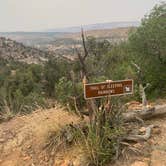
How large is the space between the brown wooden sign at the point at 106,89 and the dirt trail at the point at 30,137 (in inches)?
33.4

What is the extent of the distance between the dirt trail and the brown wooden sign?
85cm

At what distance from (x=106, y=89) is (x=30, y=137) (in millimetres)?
1648

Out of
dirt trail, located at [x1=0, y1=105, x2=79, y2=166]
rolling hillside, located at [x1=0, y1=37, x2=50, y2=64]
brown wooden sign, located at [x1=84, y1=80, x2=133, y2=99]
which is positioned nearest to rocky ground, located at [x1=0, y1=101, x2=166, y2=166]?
dirt trail, located at [x1=0, y1=105, x2=79, y2=166]

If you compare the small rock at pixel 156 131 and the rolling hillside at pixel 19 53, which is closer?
the small rock at pixel 156 131

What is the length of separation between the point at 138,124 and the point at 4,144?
6.91 feet

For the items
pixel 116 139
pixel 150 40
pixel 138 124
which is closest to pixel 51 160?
pixel 116 139

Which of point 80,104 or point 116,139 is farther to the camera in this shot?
point 80,104

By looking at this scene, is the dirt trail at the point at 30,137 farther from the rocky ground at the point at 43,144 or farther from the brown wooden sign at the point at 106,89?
the brown wooden sign at the point at 106,89

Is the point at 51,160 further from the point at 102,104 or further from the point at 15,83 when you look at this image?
the point at 15,83

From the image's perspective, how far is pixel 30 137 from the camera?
621 centimetres

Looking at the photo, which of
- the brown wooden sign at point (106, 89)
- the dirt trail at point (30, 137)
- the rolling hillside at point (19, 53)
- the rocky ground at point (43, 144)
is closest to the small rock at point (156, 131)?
the rocky ground at point (43, 144)

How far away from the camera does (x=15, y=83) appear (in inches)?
1065

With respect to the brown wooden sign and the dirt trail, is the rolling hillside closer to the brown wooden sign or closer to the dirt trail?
the dirt trail

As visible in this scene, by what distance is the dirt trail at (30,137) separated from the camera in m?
5.68
